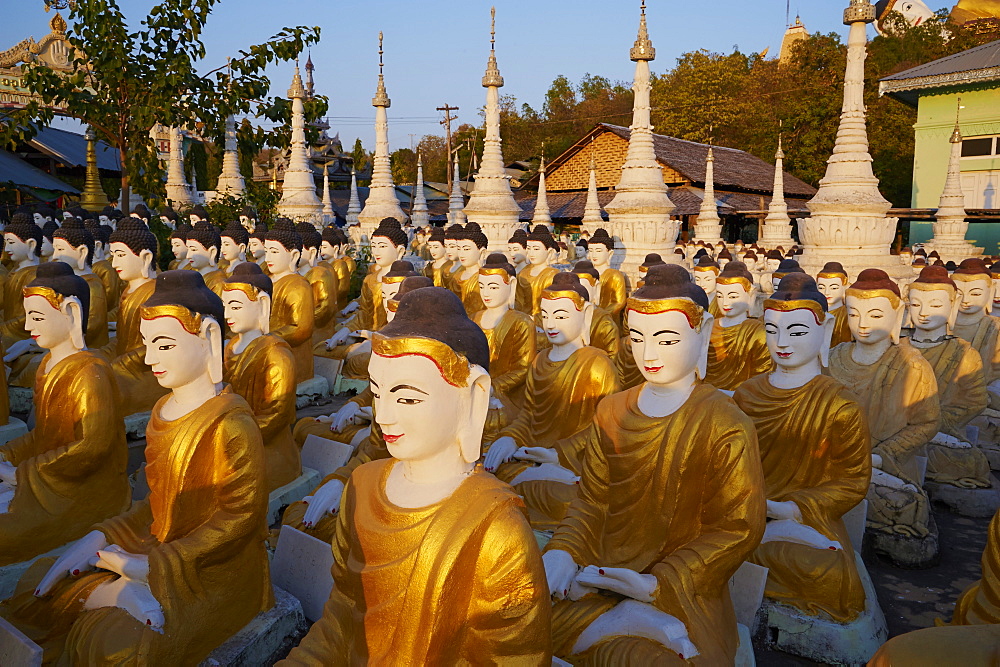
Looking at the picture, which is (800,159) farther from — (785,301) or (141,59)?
(785,301)

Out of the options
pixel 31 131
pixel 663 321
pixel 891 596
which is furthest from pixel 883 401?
pixel 31 131

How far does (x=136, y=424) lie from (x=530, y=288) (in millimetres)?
5522

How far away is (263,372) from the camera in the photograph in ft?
17.6

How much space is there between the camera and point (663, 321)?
3516mm

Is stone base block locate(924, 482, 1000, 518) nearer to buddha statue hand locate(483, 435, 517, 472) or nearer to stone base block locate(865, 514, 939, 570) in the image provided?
stone base block locate(865, 514, 939, 570)

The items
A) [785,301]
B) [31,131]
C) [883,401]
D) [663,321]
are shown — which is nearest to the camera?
[663,321]

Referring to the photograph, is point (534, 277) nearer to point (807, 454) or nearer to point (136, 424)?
point (136, 424)

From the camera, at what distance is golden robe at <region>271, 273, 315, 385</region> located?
781 centimetres

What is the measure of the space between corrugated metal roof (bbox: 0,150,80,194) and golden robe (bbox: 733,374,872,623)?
84.3 ft

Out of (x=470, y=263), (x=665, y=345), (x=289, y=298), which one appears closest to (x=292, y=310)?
(x=289, y=298)

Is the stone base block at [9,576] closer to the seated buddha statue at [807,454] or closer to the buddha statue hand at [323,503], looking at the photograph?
the buddha statue hand at [323,503]

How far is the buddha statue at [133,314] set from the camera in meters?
7.23

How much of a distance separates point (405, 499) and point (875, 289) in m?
4.72

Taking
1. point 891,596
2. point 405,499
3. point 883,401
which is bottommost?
point 891,596
